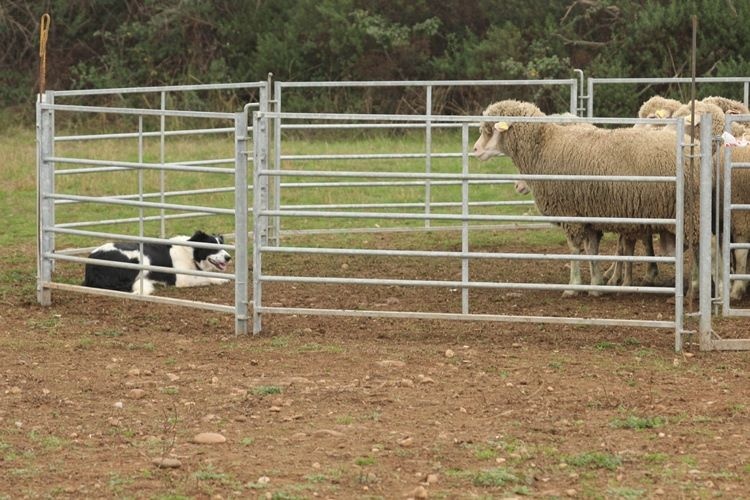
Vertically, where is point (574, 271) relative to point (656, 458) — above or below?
above

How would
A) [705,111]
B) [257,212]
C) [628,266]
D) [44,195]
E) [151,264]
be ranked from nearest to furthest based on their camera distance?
[257,212]
[44,195]
[705,111]
[628,266]
[151,264]

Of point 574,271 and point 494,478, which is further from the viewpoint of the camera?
point 574,271

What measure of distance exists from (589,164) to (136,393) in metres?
4.35

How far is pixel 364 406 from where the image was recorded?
22.9 ft

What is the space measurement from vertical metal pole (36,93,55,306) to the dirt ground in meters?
0.20

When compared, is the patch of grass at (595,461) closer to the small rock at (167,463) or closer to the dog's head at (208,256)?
the small rock at (167,463)

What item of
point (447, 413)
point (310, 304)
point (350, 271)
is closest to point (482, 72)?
point (350, 271)

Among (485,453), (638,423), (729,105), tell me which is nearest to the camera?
(485,453)

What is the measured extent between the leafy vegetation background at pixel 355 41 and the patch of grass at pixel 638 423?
656 inches

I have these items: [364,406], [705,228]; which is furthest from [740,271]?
[364,406]

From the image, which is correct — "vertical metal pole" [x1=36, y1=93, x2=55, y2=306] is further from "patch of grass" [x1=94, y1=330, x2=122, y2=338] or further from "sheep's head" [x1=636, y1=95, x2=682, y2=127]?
"sheep's head" [x1=636, y1=95, x2=682, y2=127]

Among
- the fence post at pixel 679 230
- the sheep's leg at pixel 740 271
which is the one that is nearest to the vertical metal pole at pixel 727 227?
the fence post at pixel 679 230

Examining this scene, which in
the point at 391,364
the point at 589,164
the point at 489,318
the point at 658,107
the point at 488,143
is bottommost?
the point at 391,364

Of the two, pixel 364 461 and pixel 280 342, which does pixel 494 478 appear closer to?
pixel 364 461
